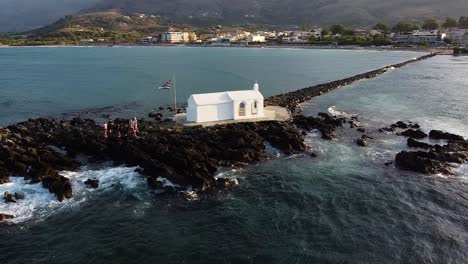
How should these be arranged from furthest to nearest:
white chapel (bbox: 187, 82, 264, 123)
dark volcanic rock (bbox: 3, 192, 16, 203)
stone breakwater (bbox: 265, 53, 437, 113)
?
1. stone breakwater (bbox: 265, 53, 437, 113)
2. white chapel (bbox: 187, 82, 264, 123)
3. dark volcanic rock (bbox: 3, 192, 16, 203)

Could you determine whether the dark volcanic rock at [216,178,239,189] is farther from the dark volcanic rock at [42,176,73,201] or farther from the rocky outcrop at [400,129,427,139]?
the rocky outcrop at [400,129,427,139]

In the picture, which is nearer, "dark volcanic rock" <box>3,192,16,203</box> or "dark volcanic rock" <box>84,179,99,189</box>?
"dark volcanic rock" <box>3,192,16,203</box>

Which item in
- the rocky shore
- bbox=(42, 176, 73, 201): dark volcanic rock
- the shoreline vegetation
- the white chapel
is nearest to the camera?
bbox=(42, 176, 73, 201): dark volcanic rock

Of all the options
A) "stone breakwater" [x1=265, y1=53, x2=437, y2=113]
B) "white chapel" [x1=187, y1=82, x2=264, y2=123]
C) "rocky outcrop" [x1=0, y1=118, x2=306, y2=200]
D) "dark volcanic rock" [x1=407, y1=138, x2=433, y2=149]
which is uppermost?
"white chapel" [x1=187, y1=82, x2=264, y2=123]

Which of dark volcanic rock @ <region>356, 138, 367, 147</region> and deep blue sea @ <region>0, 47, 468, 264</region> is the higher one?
dark volcanic rock @ <region>356, 138, 367, 147</region>

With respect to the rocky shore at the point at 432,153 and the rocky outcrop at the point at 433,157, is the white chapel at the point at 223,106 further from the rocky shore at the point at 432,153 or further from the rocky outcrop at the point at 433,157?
the rocky outcrop at the point at 433,157

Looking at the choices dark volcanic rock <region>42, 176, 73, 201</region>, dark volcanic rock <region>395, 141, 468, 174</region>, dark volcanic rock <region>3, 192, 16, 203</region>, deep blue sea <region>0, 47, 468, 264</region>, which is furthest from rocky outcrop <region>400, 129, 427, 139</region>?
dark volcanic rock <region>3, 192, 16, 203</region>
